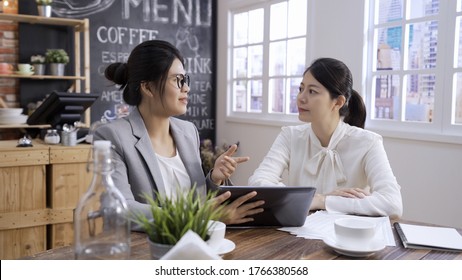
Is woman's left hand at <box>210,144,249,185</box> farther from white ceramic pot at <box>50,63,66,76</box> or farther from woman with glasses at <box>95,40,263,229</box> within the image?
white ceramic pot at <box>50,63,66,76</box>

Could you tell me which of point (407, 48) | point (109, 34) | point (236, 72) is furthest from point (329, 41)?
point (109, 34)

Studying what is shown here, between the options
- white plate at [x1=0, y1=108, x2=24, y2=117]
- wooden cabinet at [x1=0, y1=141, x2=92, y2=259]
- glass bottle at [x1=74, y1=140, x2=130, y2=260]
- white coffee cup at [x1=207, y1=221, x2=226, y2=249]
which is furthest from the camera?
white plate at [x1=0, y1=108, x2=24, y2=117]

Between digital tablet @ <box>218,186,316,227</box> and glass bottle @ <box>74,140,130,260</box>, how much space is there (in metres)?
0.45

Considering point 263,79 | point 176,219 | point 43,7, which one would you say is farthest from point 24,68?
point 176,219

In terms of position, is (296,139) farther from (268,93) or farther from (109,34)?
(109,34)

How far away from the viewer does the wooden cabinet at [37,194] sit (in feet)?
9.00

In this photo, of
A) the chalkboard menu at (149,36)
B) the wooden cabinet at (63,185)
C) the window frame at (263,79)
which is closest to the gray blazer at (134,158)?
the wooden cabinet at (63,185)

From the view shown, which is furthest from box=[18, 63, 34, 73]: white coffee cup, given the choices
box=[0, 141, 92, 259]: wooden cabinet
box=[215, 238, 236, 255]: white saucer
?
box=[215, 238, 236, 255]: white saucer

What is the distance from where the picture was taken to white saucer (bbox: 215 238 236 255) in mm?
1146

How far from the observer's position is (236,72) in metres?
5.27

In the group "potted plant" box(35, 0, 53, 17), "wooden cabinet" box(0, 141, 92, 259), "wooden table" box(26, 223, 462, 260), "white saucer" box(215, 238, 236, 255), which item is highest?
"potted plant" box(35, 0, 53, 17)

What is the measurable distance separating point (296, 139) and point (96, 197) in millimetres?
1454

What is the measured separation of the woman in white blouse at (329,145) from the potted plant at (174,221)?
100 cm

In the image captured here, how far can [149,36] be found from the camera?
4934 millimetres
